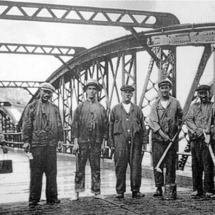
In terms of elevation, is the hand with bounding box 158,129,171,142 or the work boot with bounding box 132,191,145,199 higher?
the hand with bounding box 158,129,171,142

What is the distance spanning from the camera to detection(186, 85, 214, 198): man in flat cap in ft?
21.6

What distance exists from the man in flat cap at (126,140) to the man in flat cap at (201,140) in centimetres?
77

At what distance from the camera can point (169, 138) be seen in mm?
6645

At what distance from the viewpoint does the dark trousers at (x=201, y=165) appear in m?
6.59

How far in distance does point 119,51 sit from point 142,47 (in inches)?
49.1

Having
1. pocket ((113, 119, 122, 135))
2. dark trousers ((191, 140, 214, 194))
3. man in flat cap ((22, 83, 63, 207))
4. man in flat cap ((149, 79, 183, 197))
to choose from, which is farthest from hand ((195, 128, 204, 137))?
man in flat cap ((22, 83, 63, 207))

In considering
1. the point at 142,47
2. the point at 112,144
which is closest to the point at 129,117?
the point at 112,144

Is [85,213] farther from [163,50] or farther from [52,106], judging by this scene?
[163,50]

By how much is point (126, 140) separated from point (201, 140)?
1068 mm

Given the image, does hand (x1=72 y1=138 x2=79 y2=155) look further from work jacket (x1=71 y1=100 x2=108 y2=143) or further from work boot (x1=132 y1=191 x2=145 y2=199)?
work boot (x1=132 y1=191 x2=145 y2=199)

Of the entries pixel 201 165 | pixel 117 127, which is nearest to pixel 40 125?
pixel 117 127

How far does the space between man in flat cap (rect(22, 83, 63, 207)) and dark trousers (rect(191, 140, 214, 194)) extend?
1976 mm

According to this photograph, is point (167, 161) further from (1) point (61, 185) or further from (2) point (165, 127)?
(1) point (61, 185)

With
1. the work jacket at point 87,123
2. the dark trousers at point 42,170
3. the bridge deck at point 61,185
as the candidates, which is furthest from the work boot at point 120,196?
the dark trousers at point 42,170
